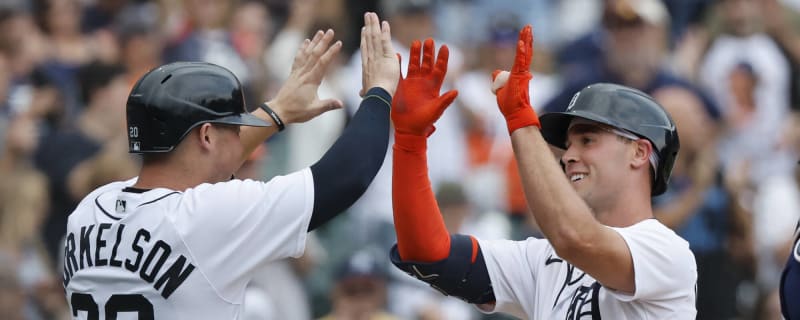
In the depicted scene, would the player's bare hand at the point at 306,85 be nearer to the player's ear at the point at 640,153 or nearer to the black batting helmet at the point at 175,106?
the black batting helmet at the point at 175,106

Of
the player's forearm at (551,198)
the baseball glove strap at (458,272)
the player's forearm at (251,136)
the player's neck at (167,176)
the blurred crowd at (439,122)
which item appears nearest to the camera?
the player's forearm at (551,198)

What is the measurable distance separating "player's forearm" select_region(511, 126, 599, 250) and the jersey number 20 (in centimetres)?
118

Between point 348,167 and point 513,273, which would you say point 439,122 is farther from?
point 348,167

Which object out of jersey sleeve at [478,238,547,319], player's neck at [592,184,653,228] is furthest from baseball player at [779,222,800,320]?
jersey sleeve at [478,238,547,319]

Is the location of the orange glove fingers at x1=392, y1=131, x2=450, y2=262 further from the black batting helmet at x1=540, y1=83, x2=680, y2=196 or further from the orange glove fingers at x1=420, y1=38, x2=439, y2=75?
the black batting helmet at x1=540, y1=83, x2=680, y2=196

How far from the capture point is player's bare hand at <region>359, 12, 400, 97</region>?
4047 mm

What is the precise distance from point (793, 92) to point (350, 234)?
344 cm

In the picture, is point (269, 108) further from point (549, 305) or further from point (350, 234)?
point (350, 234)

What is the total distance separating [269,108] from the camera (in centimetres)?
431

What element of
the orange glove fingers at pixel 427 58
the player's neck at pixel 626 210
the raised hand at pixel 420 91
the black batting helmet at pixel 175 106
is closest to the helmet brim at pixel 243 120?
the black batting helmet at pixel 175 106

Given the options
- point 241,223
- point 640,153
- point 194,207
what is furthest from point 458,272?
point 194,207

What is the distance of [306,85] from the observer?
4250 millimetres

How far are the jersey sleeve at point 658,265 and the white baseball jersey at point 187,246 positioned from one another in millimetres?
990

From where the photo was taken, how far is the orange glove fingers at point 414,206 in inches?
157
